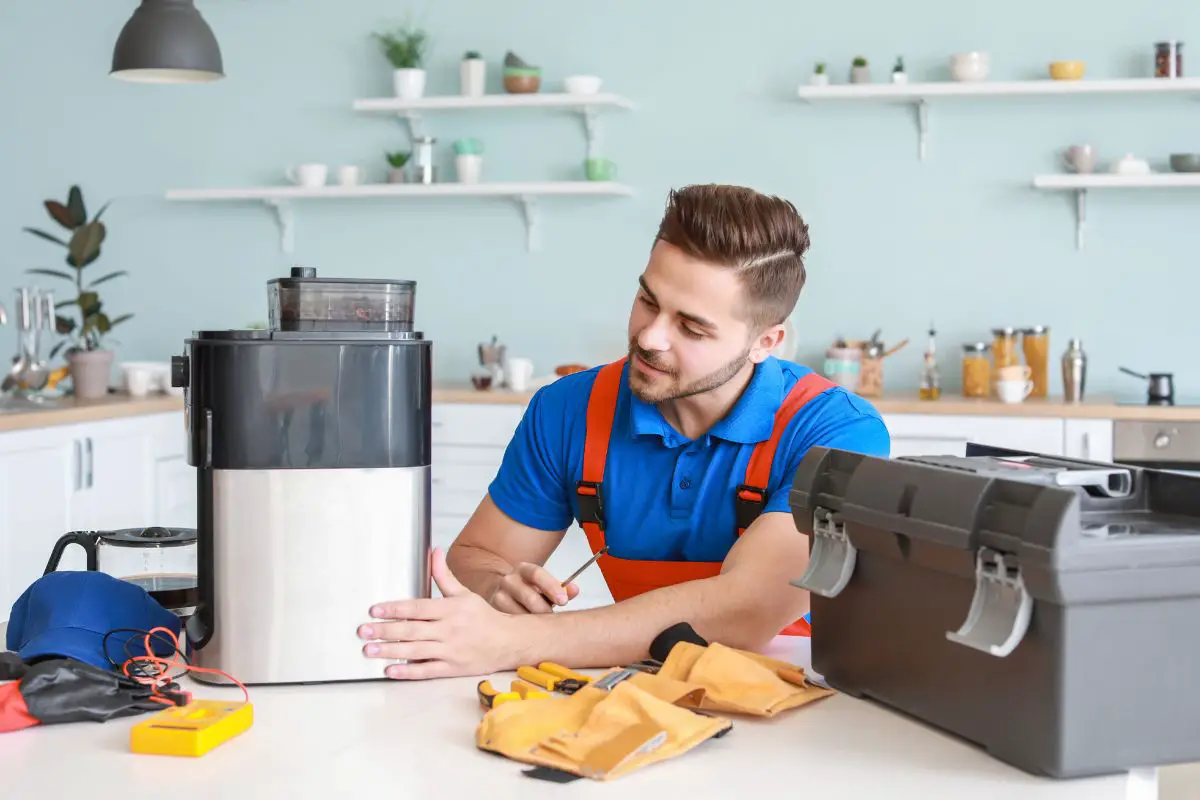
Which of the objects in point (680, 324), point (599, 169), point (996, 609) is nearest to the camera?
point (996, 609)

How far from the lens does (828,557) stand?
57.2 inches

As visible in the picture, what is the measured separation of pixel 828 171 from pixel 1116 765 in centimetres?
369

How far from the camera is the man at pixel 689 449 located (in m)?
1.70

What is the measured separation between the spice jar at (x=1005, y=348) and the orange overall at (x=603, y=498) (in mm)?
2446

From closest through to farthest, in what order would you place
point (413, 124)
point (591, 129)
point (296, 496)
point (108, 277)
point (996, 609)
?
1. point (996, 609)
2. point (296, 496)
3. point (591, 129)
4. point (413, 124)
5. point (108, 277)

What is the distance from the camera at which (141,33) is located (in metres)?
3.92

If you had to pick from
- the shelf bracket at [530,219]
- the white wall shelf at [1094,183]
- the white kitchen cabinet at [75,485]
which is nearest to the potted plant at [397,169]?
the shelf bracket at [530,219]

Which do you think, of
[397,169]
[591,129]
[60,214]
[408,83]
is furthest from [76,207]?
[591,129]

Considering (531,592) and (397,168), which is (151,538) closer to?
(531,592)

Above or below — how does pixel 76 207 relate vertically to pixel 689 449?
above

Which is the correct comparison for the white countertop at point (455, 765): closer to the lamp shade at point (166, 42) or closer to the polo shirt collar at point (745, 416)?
the polo shirt collar at point (745, 416)

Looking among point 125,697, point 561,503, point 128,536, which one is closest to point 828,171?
point 561,503

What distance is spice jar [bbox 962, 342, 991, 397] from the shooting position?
4406mm

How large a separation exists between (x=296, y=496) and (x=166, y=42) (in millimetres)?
2870
